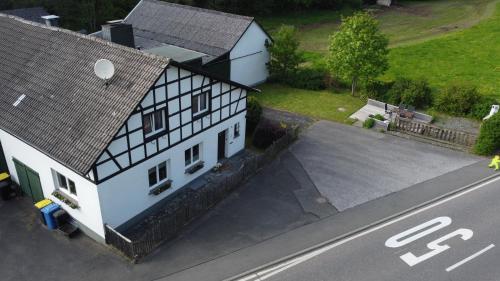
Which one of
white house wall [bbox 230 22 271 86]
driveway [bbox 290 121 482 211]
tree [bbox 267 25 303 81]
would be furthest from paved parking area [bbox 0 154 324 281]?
tree [bbox 267 25 303 81]

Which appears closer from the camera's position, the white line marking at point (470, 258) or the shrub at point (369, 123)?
the white line marking at point (470, 258)

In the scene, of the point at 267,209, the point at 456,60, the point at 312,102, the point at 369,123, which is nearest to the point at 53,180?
the point at 267,209

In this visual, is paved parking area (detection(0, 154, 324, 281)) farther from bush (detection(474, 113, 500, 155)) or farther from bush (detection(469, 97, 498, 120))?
bush (detection(469, 97, 498, 120))

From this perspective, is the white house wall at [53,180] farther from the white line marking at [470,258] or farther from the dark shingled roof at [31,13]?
the dark shingled roof at [31,13]

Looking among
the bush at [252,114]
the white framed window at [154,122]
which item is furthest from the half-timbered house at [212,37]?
the white framed window at [154,122]

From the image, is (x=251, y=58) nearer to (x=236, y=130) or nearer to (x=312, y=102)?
(x=312, y=102)

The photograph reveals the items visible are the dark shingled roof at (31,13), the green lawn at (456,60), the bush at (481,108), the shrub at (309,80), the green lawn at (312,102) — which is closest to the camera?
the bush at (481,108)
